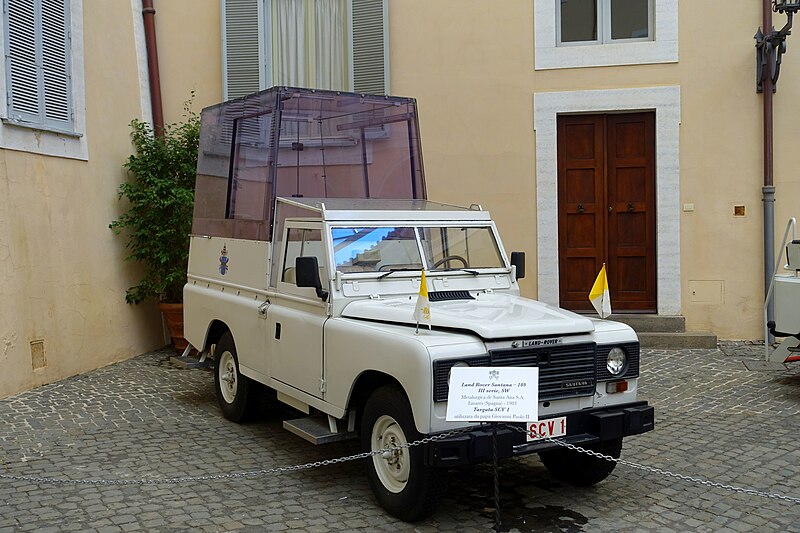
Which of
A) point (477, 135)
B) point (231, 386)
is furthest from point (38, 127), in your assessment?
point (477, 135)

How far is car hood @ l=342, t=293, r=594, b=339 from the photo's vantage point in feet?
15.9

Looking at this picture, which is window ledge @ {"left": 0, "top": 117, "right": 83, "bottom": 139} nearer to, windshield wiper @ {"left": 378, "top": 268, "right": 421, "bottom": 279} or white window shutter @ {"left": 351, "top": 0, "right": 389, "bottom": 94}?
white window shutter @ {"left": 351, "top": 0, "right": 389, "bottom": 94}

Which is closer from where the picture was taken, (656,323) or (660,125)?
(656,323)

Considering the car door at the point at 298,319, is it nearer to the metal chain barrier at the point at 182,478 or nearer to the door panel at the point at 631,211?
the metal chain barrier at the point at 182,478

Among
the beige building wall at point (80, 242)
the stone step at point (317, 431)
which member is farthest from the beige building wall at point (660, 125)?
the stone step at point (317, 431)

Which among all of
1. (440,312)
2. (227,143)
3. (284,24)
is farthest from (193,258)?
(284,24)

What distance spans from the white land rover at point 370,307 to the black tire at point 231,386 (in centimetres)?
2

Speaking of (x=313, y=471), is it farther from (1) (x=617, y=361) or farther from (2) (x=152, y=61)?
(2) (x=152, y=61)

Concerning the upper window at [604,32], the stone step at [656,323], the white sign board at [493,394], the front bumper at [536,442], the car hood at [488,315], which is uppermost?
the upper window at [604,32]

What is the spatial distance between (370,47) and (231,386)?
17.3ft

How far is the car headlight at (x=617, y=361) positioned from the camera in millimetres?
5180

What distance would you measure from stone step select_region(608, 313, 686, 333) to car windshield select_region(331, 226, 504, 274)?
166 inches

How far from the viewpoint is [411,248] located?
622cm

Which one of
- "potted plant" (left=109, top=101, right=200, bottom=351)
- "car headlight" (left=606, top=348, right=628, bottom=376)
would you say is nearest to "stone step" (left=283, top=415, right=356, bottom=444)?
"car headlight" (left=606, top=348, right=628, bottom=376)
